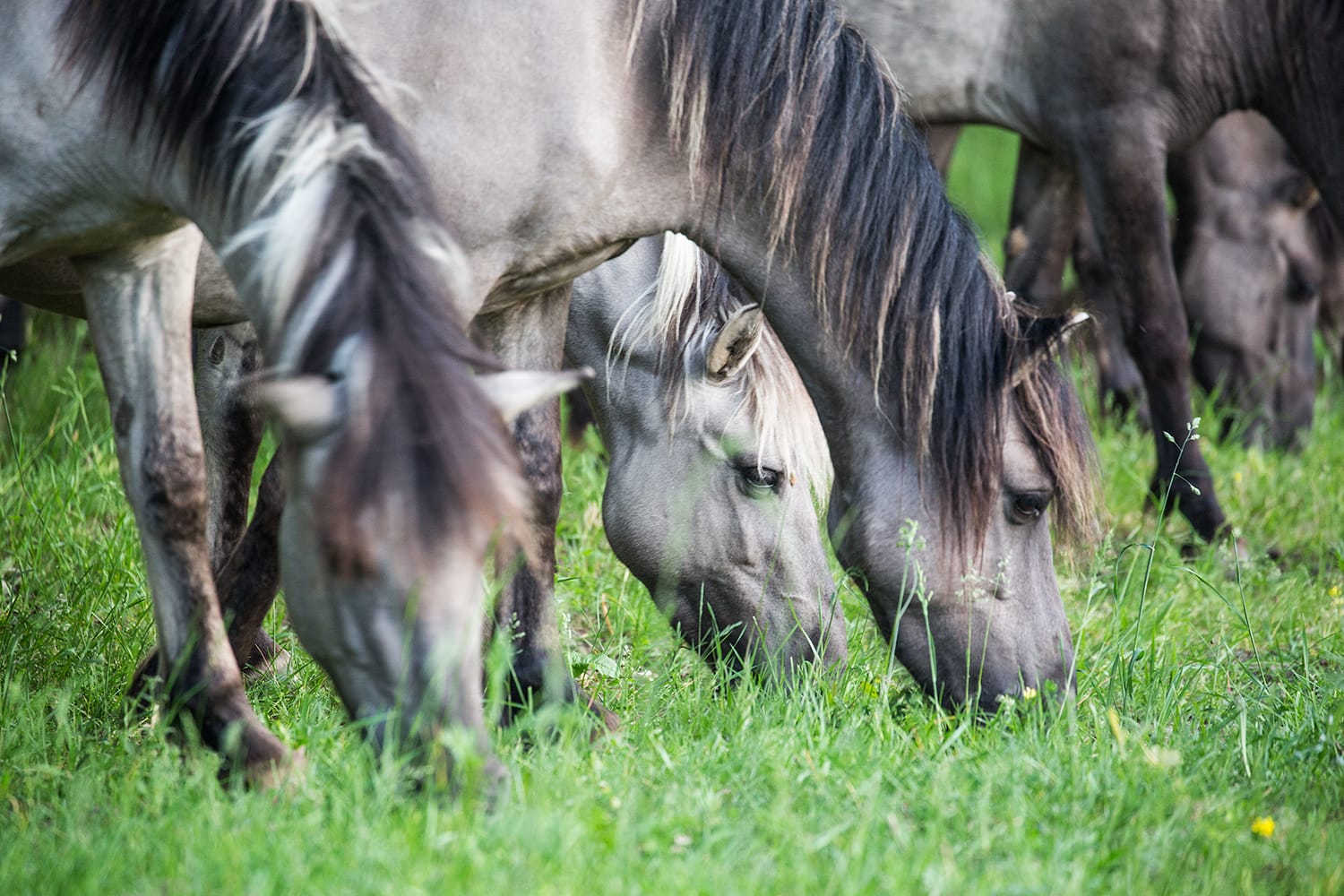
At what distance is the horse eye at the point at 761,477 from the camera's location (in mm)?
3428

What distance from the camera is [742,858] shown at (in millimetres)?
2209

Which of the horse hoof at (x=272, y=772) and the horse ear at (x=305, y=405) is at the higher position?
the horse ear at (x=305, y=405)

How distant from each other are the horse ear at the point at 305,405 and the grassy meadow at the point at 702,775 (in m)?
0.51

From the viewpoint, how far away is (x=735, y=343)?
11.1 feet

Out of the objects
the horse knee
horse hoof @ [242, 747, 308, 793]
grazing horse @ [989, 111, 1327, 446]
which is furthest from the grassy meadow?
grazing horse @ [989, 111, 1327, 446]

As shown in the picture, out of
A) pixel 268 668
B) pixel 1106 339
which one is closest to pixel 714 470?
pixel 268 668

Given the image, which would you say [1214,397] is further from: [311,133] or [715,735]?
[311,133]

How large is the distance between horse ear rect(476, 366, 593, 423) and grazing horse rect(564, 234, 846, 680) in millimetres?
1230

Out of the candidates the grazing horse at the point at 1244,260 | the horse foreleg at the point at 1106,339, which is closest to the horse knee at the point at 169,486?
the grazing horse at the point at 1244,260

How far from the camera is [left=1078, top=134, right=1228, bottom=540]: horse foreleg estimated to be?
487 centimetres

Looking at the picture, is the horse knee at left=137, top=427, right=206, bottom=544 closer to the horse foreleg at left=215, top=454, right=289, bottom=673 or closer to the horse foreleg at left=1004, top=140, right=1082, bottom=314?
the horse foreleg at left=215, top=454, right=289, bottom=673

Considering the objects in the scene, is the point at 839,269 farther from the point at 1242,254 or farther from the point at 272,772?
the point at 1242,254

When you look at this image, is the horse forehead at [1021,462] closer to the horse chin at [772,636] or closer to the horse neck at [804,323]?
the horse neck at [804,323]

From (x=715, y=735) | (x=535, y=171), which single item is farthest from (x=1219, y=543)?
(x=535, y=171)
